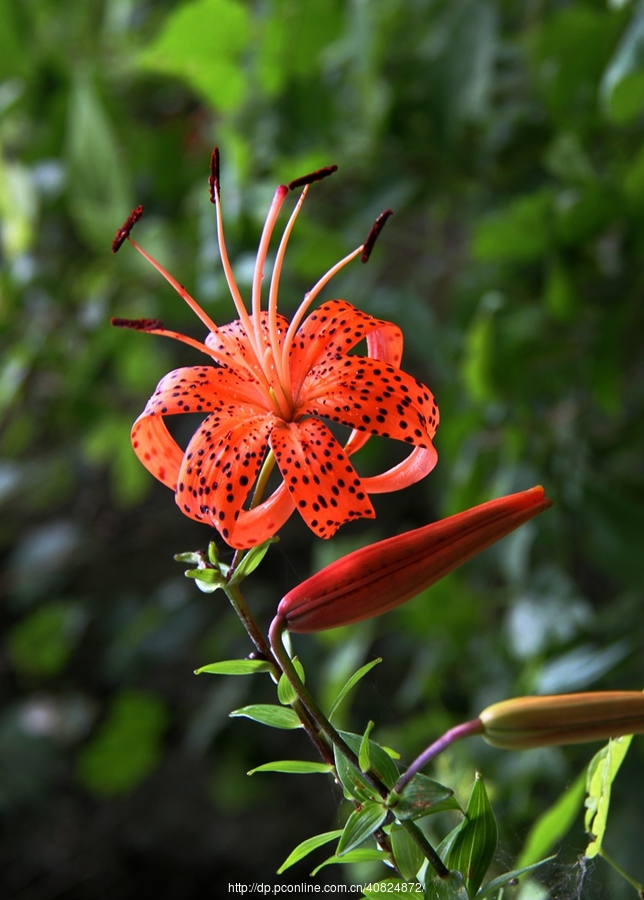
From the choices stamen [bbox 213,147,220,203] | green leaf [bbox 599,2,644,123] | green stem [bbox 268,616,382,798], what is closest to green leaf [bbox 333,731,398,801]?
green stem [bbox 268,616,382,798]

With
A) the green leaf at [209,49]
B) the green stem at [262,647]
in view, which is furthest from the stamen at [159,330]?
the green leaf at [209,49]

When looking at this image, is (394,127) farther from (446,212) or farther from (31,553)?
(31,553)

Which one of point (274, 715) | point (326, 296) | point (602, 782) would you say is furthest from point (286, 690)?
point (326, 296)

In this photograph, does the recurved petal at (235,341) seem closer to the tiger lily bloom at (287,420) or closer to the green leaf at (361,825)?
the tiger lily bloom at (287,420)

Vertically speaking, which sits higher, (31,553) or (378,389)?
(378,389)

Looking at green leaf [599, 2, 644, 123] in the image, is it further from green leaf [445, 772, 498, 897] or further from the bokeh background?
green leaf [445, 772, 498, 897]

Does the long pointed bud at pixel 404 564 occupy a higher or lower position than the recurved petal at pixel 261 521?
lower

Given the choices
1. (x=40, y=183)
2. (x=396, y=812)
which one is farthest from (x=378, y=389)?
(x=40, y=183)

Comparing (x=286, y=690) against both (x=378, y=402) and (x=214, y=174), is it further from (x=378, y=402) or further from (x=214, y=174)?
(x=214, y=174)
